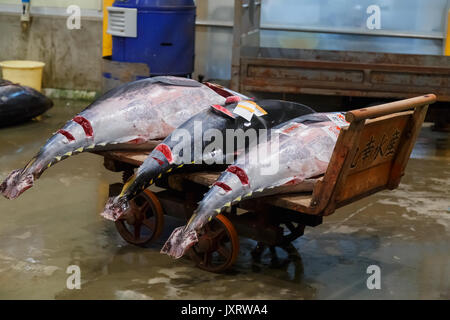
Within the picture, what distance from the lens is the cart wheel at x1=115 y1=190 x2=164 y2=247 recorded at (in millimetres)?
4414

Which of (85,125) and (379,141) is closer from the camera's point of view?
(379,141)

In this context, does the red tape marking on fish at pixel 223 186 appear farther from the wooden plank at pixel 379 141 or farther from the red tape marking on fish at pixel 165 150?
the wooden plank at pixel 379 141

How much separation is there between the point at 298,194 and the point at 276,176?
17 cm

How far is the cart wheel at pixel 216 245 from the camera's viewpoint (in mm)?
4055

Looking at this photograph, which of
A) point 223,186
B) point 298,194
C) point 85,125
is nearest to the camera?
point 223,186

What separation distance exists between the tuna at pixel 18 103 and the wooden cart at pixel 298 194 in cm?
318

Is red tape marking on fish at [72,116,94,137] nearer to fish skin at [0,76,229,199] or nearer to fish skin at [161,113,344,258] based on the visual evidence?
fish skin at [0,76,229,199]

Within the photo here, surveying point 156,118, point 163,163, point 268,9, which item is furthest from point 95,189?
point 268,9

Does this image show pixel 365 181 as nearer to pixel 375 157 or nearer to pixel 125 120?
pixel 375 157

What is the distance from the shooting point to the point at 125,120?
4465 mm

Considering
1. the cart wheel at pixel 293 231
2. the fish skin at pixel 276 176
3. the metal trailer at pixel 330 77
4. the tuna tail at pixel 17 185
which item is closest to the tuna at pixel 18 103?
the metal trailer at pixel 330 77

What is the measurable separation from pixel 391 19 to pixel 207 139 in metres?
4.95

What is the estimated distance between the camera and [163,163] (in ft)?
13.3

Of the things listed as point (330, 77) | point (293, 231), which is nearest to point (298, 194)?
point (293, 231)
